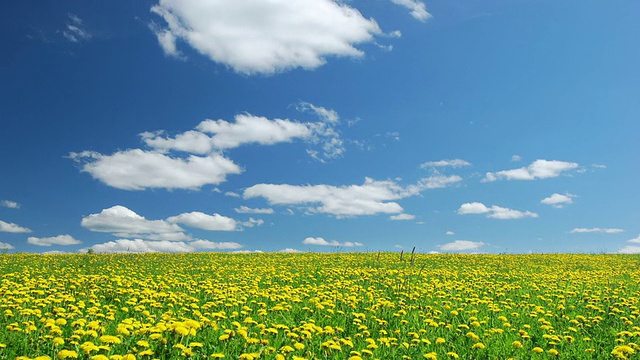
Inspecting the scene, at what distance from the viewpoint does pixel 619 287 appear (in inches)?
679

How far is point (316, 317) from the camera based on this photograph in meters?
10.3

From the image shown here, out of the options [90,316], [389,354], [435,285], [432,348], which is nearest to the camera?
[389,354]

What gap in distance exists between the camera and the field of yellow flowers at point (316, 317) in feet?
23.7

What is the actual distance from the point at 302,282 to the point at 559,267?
15812mm

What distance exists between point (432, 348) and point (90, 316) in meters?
6.78

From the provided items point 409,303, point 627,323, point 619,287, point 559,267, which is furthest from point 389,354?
point 559,267

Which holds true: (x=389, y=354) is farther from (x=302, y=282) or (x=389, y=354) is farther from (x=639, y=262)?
(x=639, y=262)

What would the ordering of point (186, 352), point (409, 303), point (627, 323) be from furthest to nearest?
point (409, 303), point (627, 323), point (186, 352)

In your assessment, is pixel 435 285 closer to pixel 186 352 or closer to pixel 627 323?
pixel 627 323

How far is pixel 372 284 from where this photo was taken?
52.4 ft

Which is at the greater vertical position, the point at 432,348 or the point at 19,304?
the point at 19,304

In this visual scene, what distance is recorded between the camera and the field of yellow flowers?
7223mm

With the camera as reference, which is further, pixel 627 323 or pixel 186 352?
pixel 627 323

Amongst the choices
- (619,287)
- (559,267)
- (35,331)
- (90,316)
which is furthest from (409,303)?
(559,267)
